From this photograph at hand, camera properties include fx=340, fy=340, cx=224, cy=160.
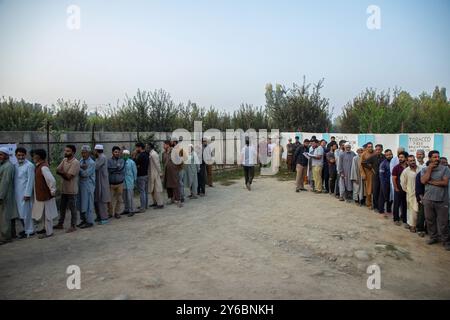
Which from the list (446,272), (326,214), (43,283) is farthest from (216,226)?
(446,272)

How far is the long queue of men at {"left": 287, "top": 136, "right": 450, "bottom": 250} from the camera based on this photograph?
5.86 metres

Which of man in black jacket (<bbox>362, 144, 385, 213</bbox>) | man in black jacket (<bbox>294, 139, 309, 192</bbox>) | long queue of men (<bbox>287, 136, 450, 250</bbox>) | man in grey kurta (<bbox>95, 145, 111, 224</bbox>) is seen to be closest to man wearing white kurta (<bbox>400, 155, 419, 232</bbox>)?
long queue of men (<bbox>287, 136, 450, 250</bbox>)

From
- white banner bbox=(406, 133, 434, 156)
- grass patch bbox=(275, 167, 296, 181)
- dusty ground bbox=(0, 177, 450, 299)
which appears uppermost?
white banner bbox=(406, 133, 434, 156)

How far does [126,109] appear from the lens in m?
17.6

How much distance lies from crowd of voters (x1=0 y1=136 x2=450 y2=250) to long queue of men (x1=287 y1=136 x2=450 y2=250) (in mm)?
17

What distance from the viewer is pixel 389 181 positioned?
784 centimetres

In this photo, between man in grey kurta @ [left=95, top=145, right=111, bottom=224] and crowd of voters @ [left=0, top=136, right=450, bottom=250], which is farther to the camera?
man in grey kurta @ [left=95, top=145, right=111, bottom=224]

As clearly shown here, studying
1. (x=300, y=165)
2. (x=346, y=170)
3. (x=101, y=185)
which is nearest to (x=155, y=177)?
(x=101, y=185)

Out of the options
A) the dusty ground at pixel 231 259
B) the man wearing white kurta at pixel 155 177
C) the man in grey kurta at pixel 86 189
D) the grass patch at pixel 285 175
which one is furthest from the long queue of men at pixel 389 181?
the man in grey kurta at pixel 86 189

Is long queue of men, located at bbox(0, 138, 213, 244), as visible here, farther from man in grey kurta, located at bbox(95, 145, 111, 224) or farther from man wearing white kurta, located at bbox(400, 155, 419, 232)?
man wearing white kurta, located at bbox(400, 155, 419, 232)

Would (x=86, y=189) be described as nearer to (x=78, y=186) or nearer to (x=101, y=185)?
(x=78, y=186)

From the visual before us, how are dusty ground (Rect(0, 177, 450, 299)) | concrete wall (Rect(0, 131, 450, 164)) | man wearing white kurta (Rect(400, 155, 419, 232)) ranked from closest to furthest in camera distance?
dusty ground (Rect(0, 177, 450, 299)) → man wearing white kurta (Rect(400, 155, 419, 232)) → concrete wall (Rect(0, 131, 450, 164))
